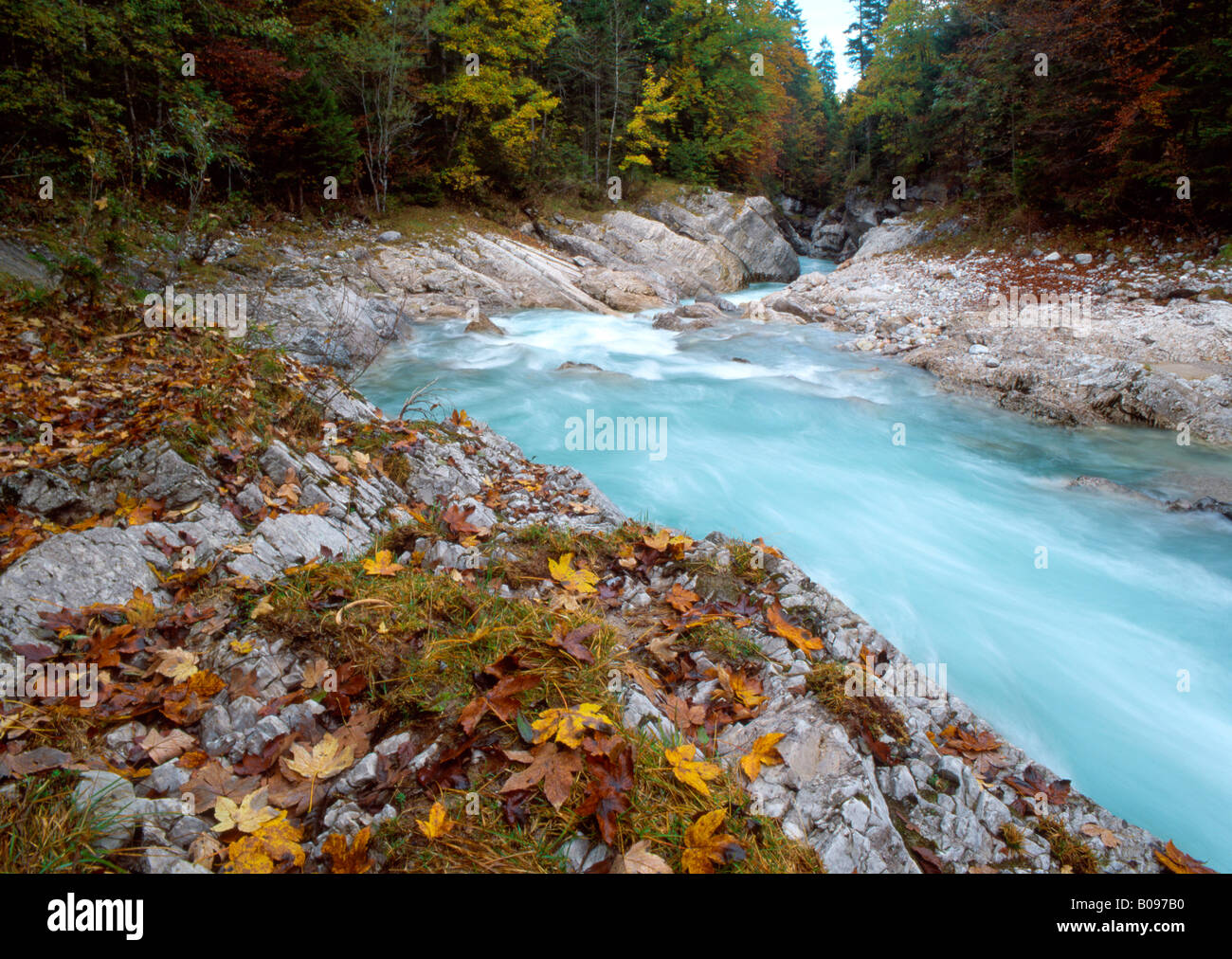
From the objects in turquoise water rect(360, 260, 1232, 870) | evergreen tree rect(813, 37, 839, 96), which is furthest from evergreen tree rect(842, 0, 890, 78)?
turquoise water rect(360, 260, 1232, 870)

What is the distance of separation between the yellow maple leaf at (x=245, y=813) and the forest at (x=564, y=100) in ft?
24.8

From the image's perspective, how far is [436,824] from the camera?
180 cm

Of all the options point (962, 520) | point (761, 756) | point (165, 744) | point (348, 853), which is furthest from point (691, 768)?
point (962, 520)

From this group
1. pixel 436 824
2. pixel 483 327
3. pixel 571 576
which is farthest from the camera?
pixel 483 327

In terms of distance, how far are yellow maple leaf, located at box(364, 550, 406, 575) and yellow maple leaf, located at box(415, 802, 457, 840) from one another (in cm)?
153

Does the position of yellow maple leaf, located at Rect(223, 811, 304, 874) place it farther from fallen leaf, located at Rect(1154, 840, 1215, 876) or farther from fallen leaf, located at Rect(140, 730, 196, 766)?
fallen leaf, located at Rect(1154, 840, 1215, 876)

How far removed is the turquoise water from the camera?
439cm

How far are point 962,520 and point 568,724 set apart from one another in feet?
23.3

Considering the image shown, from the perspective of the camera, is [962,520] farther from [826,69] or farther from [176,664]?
[826,69]

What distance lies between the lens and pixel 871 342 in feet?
48.9

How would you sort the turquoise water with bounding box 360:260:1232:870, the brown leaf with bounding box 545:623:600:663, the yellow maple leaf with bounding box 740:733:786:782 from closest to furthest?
the yellow maple leaf with bounding box 740:733:786:782
the brown leaf with bounding box 545:623:600:663
the turquoise water with bounding box 360:260:1232:870

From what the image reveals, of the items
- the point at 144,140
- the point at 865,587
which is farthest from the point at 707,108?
the point at 865,587

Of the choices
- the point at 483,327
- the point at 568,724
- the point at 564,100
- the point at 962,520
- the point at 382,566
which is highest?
the point at 564,100

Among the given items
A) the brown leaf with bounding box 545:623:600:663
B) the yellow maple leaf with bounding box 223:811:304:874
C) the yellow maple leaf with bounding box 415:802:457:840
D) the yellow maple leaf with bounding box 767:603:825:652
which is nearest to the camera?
the yellow maple leaf with bounding box 223:811:304:874
